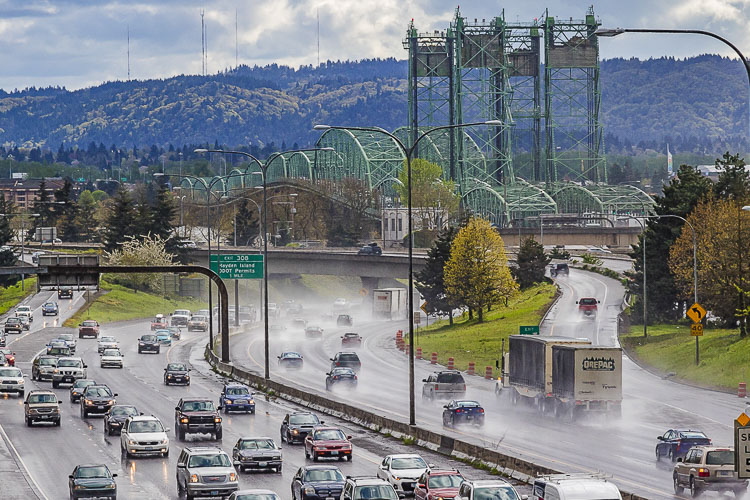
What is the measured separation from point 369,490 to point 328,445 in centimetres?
1315

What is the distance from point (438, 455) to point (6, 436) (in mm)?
19608

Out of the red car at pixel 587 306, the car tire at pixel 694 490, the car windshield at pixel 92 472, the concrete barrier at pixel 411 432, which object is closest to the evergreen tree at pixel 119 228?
the red car at pixel 587 306

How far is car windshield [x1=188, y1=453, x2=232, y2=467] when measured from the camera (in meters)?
35.4

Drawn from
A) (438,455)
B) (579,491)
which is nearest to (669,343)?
(438,455)

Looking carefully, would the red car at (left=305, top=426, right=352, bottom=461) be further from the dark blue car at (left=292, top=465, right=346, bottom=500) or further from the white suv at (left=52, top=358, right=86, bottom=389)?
the white suv at (left=52, top=358, right=86, bottom=389)

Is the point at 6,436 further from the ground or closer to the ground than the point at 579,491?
closer to the ground

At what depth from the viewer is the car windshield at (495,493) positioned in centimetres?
2795

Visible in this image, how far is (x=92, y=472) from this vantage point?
113 ft

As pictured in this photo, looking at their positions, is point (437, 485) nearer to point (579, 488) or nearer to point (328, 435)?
point (579, 488)

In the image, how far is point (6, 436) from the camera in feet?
170

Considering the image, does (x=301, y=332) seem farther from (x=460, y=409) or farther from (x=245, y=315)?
(x=460, y=409)

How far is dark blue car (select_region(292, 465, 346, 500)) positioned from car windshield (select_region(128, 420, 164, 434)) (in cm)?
1270

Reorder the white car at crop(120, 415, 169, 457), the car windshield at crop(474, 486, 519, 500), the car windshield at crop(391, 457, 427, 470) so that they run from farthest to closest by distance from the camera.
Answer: the white car at crop(120, 415, 169, 457)
the car windshield at crop(391, 457, 427, 470)
the car windshield at crop(474, 486, 519, 500)

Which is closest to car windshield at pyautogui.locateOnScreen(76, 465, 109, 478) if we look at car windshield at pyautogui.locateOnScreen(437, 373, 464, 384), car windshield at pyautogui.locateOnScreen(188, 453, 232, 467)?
car windshield at pyautogui.locateOnScreen(188, 453, 232, 467)
